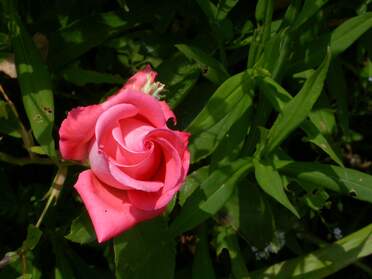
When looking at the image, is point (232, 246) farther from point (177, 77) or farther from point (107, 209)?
point (107, 209)

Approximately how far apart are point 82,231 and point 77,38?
362 millimetres

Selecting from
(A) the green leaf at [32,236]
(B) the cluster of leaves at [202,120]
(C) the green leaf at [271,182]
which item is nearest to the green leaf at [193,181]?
(B) the cluster of leaves at [202,120]

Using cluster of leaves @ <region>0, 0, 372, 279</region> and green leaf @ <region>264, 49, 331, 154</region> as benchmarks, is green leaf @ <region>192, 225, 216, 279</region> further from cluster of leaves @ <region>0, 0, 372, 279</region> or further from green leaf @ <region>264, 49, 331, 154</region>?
green leaf @ <region>264, 49, 331, 154</region>

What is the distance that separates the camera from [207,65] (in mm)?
1083

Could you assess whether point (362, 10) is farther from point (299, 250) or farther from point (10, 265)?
point (10, 265)

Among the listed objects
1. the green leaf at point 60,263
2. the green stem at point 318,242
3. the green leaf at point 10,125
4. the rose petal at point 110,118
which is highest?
the rose petal at point 110,118

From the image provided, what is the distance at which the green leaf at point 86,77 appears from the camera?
113 cm

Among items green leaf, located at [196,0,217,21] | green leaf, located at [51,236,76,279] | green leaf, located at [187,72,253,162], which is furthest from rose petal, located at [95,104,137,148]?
green leaf, located at [51,236,76,279]

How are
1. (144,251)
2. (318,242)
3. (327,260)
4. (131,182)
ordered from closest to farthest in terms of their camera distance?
(131,182) < (144,251) < (327,260) < (318,242)

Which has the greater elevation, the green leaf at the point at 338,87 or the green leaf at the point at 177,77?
the green leaf at the point at 177,77

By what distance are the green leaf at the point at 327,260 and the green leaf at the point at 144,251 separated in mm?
297

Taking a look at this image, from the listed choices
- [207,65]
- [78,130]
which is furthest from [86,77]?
[78,130]

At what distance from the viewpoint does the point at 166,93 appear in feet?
3.72

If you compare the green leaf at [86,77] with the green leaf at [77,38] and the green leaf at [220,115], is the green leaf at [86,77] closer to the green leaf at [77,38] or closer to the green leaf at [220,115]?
the green leaf at [77,38]
